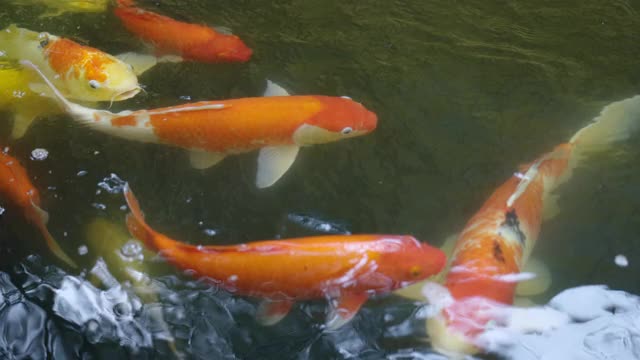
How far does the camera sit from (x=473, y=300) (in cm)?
215

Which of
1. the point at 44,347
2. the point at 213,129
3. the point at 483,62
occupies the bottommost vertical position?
the point at 44,347

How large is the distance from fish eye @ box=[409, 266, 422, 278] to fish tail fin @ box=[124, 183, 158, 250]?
0.83m

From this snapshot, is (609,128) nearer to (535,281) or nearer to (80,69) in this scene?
(535,281)

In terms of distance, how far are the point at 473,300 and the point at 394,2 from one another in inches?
72.7

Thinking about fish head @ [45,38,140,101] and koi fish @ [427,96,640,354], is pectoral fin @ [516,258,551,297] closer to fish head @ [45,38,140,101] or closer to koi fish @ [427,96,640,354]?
koi fish @ [427,96,640,354]

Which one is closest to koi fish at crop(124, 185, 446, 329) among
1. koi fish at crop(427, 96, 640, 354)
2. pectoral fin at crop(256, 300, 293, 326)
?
pectoral fin at crop(256, 300, 293, 326)

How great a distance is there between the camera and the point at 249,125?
2.55m

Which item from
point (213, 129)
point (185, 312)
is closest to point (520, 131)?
point (213, 129)

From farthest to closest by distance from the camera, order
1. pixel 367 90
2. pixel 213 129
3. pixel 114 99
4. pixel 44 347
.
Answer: pixel 367 90 < pixel 114 99 < pixel 213 129 < pixel 44 347

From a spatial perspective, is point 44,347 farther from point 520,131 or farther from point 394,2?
point 394,2

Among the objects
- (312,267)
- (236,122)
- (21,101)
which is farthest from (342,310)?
(21,101)

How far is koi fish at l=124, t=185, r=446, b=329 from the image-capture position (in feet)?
6.93

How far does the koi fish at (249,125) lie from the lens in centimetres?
255

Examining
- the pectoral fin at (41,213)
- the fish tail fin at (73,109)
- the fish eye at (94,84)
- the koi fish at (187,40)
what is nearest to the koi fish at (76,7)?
the koi fish at (187,40)
